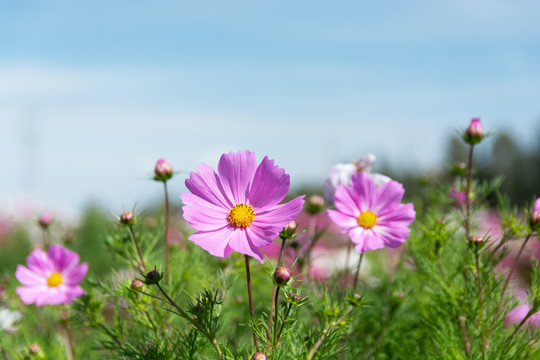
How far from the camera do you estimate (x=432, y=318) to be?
1319 millimetres

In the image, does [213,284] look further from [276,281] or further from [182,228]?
[276,281]

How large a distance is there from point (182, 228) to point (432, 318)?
2.81 ft

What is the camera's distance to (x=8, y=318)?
1568 millimetres

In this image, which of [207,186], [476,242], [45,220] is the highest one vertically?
[207,186]

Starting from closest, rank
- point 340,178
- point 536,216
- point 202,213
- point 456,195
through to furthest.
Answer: point 202,213, point 536,216, point 340,178, point 456,195

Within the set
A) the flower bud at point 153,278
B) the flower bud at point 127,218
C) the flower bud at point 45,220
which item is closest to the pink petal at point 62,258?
the flower bud at point 45,220

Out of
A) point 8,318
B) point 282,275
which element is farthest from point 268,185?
point 8,318

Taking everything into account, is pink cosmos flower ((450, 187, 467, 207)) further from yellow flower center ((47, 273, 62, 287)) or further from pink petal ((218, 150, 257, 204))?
yellow flower center ((47, 273, 62, 287))

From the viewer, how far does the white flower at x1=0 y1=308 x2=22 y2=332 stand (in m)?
1.50

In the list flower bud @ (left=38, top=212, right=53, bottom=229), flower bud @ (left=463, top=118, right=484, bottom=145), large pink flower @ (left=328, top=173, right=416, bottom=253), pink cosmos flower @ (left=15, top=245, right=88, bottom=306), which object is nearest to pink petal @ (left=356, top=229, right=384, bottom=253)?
large pink flower @ (left=328, top=173, right=416, bottom=253)

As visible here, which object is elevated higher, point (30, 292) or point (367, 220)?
point (367, 220)

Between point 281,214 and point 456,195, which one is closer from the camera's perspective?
point 281,214

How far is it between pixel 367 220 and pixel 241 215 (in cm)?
29

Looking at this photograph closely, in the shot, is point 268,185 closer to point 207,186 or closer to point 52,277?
point 207,186
